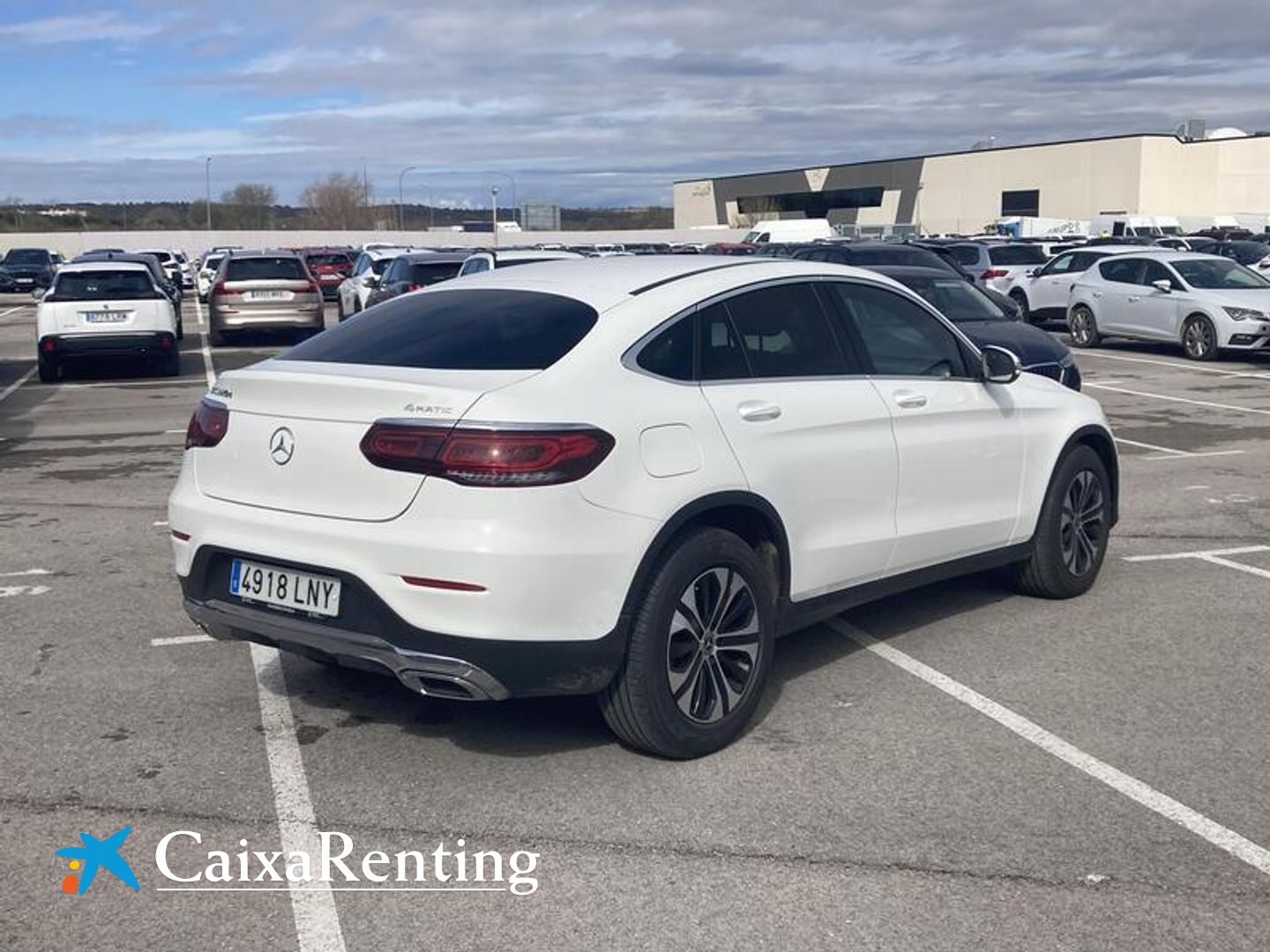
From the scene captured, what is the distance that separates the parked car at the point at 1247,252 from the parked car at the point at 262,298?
2043cm

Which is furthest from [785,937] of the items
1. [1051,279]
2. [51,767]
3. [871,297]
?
[1051,279]

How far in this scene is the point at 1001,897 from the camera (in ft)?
13.3

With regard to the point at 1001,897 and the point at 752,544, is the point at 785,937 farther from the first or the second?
the point at 752,544

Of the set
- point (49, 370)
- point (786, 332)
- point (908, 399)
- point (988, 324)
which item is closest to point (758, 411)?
point (786, 332)

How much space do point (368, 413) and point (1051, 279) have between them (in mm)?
23013

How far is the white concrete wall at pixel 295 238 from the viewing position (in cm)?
8369

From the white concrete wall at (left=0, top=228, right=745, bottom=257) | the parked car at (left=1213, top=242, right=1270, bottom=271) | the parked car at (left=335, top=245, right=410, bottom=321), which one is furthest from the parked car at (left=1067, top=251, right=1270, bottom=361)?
the white concrete wall at (left=0, top=228, right=745, bottom=257)

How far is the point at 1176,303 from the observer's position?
70.8 feet

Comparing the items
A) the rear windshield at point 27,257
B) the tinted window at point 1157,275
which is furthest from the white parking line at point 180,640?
the rear windshield at point 27,257

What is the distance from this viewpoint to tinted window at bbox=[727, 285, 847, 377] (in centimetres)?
555

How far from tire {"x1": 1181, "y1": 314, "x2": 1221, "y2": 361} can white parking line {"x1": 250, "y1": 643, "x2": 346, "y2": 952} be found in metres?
17.5

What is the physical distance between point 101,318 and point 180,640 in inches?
530

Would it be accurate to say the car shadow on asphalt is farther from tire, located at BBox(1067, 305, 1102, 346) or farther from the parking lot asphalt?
tire, located at BBox(1067, 305, 1102, 346)

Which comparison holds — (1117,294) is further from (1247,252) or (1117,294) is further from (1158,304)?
(1247,252)
